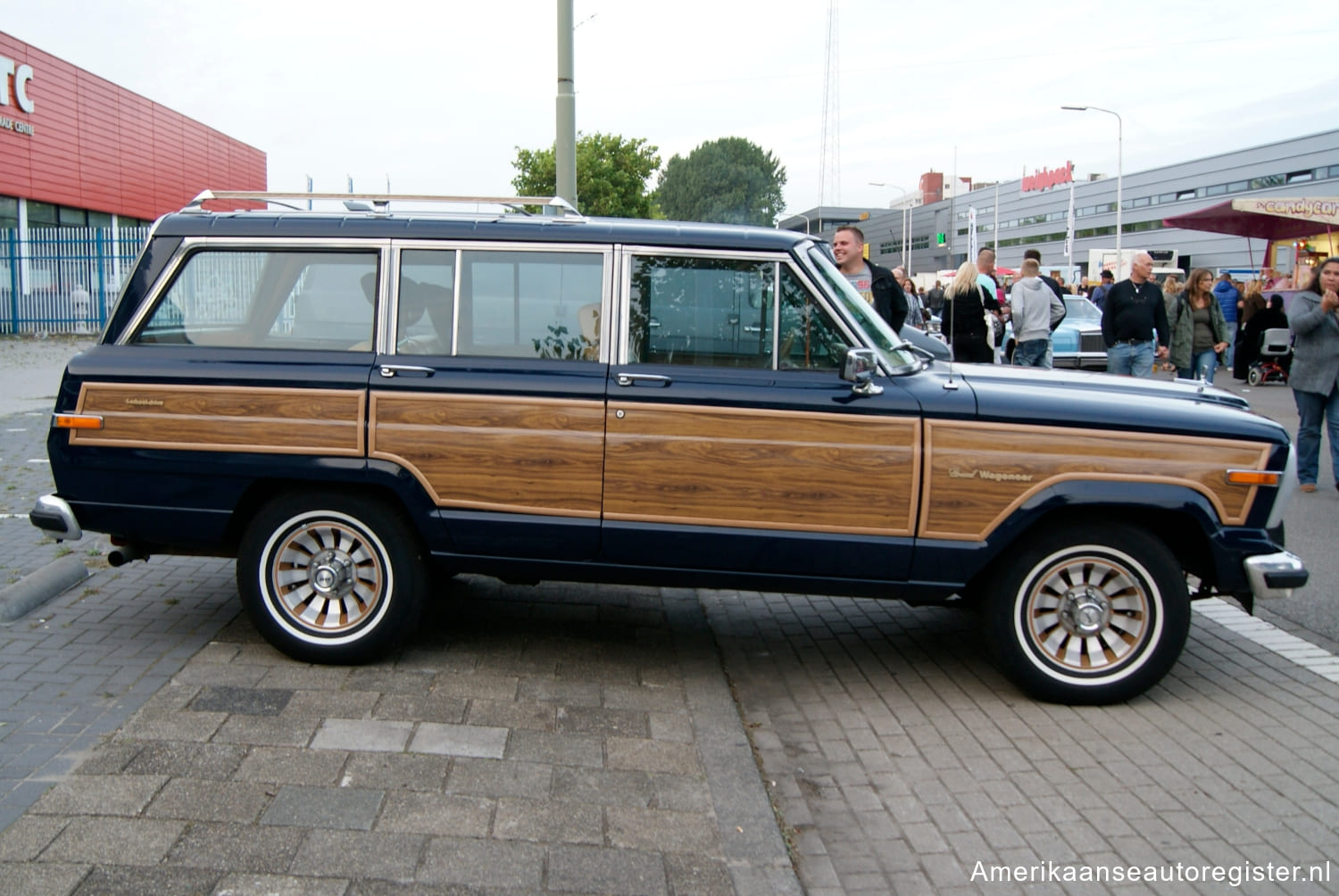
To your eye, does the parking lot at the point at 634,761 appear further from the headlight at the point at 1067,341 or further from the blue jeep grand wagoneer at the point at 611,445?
the headlight at the point at 1067,341

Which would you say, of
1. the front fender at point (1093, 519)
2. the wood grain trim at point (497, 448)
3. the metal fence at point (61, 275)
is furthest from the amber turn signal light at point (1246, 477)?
the metal fence at point (61, 275)

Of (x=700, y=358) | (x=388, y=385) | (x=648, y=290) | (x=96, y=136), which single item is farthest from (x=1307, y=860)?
(x=96, y=136)

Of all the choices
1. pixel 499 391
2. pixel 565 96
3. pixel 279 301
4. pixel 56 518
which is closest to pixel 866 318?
pixel 499 391

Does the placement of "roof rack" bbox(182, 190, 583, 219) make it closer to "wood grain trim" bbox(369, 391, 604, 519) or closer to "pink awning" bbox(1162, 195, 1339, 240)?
"wood grain trim" bbox(369, 391, 604, 519)

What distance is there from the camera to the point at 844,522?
4.55m

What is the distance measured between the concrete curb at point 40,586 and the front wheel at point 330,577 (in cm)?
132

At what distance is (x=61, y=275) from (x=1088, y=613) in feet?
79.0

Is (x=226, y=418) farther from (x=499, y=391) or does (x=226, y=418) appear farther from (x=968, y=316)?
(x=968, y=316)

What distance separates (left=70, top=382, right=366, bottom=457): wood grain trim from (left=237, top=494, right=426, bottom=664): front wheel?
0.26m

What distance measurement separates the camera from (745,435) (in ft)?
14.9

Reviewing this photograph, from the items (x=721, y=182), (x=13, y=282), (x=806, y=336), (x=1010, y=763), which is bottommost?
(x=1010, y=763)

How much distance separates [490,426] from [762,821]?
2.00 m

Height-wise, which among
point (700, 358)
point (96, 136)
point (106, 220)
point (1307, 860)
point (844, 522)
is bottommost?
point (1307, 860)

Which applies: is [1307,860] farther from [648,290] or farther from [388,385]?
[388,385]
